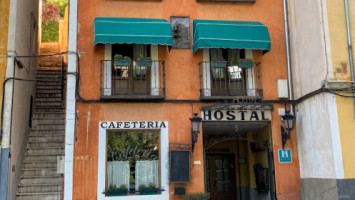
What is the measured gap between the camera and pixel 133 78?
40.0 feet

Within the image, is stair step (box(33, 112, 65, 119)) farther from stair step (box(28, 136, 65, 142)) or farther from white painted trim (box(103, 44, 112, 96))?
white painted trim (box(103, 44, 112, 96))

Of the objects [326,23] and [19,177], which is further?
[19,177]

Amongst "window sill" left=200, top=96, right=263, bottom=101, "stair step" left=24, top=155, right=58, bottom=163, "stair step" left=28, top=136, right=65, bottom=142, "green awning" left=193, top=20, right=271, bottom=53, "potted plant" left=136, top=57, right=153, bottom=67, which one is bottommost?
"stair step" left=24, top=155, right=58, bottom=163

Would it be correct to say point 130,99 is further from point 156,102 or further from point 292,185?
point 292,185

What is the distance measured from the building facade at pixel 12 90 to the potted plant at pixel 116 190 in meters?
2.65

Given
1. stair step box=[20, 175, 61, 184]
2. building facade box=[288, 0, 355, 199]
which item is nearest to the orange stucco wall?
building facade box=[288, 0, 355, 199]

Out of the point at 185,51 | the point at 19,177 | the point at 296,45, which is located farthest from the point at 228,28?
the point at 19,177

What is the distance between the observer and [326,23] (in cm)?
1110

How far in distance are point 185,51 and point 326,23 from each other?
4.15 m

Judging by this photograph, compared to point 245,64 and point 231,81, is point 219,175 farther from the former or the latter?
point 245,64

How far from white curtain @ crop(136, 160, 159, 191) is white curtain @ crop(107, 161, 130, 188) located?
33 centimetres

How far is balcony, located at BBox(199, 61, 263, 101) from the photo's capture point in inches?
483

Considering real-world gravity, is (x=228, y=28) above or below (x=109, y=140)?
above

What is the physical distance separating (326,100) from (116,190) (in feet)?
20.7
